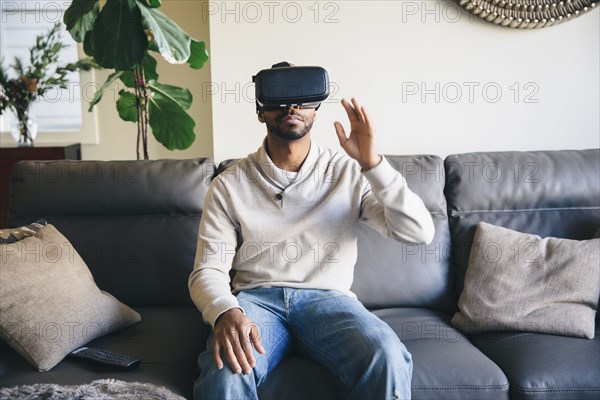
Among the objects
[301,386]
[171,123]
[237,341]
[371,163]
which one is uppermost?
[171,123]

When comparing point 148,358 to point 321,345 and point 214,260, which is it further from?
point 321,345

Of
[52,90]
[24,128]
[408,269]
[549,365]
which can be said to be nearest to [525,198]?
[408,269]

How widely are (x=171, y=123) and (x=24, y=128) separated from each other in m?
1.13

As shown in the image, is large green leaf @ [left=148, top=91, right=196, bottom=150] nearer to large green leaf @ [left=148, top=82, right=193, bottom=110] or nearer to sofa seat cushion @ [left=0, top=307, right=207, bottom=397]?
large green leaf @ [left=148, top=82, right=193, bottom=110]

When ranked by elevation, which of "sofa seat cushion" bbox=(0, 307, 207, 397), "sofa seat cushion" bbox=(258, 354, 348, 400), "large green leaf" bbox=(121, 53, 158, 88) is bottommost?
"sofa seat cushion" bbox=(258, 354, 348, 400)

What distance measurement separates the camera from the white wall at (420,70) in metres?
2.30

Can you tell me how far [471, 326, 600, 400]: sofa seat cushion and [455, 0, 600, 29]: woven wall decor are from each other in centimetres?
123

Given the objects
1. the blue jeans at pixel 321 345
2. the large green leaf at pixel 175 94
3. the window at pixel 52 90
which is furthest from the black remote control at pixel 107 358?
the window at pixel 52 90

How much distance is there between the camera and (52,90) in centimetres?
335

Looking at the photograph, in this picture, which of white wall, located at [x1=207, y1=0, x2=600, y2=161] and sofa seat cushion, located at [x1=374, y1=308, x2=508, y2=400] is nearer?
sofa seat cushion, located at [x1=374, y1=308, x2=508, y2=400]

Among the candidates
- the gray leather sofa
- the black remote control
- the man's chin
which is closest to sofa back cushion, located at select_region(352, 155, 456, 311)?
the gray leather sofa

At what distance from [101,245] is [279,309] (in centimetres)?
68

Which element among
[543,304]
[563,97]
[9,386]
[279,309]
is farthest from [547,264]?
[9,386]

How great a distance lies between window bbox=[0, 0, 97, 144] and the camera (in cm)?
327
